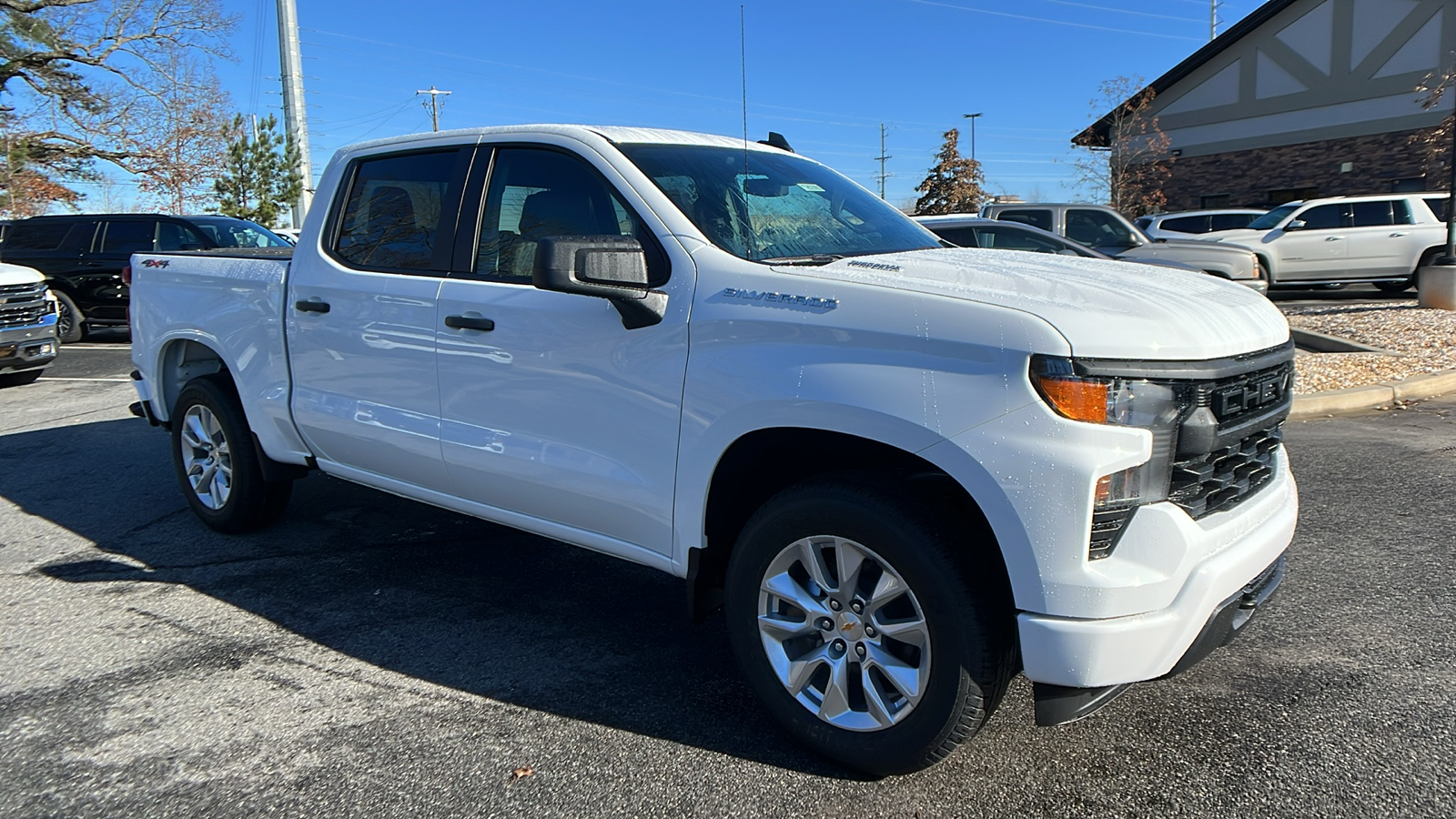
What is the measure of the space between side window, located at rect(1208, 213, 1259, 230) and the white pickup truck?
17939 millimetres

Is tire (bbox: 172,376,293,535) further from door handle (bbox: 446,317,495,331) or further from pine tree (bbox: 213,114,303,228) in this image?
pine tree (bbox: 213,114,303,228)

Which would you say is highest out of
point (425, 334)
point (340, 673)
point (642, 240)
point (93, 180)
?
point (93, 180)

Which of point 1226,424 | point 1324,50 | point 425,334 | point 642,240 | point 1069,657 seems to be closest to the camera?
point 1069,657

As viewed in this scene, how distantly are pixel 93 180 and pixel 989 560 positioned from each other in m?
37.7

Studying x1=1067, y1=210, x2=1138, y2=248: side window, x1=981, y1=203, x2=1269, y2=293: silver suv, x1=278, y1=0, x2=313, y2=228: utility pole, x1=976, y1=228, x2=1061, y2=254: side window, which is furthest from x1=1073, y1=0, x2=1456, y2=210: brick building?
x1=278, y1=0, x2=313, y2=228: utility pole

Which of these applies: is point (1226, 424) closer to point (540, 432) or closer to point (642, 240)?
point (642, 240)

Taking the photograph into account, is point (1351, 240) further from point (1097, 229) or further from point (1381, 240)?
point (1097, 229)

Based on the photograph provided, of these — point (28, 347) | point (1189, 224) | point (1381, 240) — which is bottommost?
point (28, 347)

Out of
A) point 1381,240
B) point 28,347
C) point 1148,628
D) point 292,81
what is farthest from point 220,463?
point 292,81

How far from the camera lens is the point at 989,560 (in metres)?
2.71

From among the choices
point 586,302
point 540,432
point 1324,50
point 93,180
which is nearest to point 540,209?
point 586,302

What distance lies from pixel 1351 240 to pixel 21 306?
1926 cm

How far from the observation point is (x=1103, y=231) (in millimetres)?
14000

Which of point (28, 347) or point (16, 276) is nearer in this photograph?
point (28, 347)
